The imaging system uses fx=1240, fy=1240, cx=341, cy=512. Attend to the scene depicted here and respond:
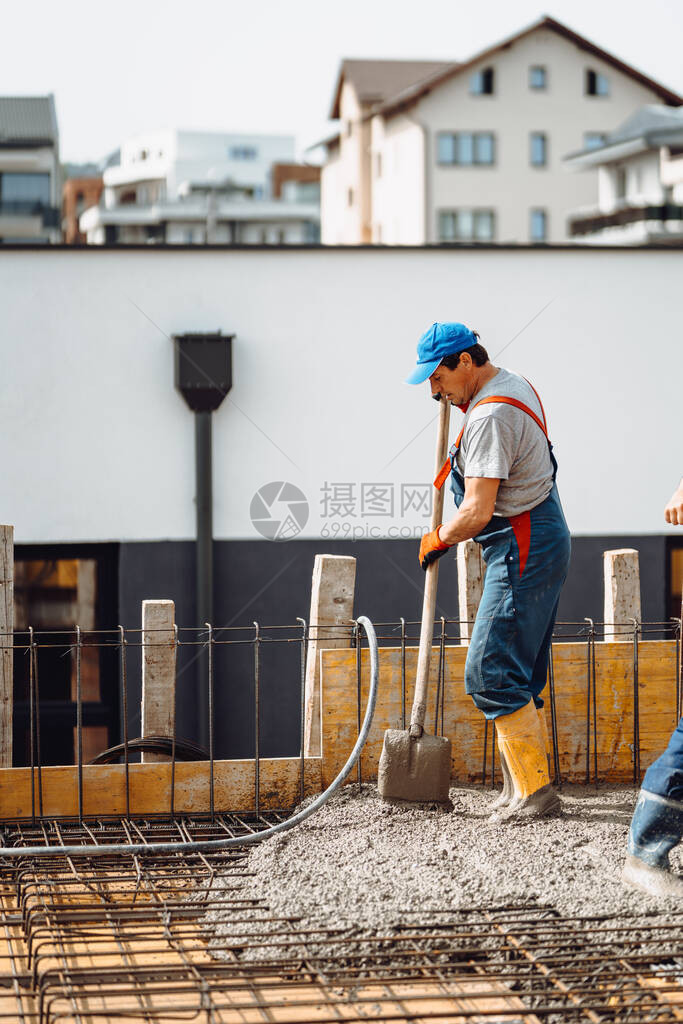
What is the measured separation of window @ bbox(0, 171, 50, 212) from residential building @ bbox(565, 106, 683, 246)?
23238 mm

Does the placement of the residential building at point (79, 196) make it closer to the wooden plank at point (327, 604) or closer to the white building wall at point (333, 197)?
the white building wall at point (333, 197)

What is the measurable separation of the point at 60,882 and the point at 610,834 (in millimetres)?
1992

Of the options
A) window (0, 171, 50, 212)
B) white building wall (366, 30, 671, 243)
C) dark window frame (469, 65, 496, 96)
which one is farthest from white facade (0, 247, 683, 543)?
window (0, 171, 50, 212)

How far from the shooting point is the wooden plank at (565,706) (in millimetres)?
5453

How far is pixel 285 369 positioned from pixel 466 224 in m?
41.1

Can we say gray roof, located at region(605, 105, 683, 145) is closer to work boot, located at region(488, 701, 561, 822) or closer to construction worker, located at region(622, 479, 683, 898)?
work boot, located at region(488, 701, 561, 822)

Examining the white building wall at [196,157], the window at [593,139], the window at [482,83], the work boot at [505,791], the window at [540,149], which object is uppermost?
the white building wall at [196,157]

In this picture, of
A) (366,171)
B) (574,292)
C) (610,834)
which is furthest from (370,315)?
(366,171)

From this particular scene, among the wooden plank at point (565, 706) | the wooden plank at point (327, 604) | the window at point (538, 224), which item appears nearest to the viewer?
the wooden plank at point (565, 706)

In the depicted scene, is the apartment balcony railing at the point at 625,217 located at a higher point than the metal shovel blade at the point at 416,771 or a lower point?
higher

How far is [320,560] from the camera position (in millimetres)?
5766

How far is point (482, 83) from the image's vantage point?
48.9 m

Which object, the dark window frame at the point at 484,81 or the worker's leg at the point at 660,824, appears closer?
the worker's leg at the point at 660,824

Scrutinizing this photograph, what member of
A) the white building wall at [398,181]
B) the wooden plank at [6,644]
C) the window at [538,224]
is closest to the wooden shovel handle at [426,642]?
the wooden plank at [6,644]
